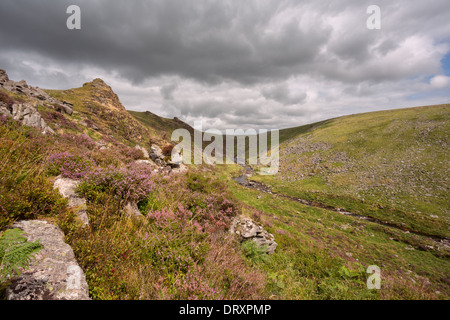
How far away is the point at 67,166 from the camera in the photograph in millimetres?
6176

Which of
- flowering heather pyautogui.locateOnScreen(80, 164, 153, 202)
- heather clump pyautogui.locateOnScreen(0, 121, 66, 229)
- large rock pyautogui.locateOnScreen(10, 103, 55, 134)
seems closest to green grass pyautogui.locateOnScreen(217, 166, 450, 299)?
flowering heather pyautogui.locateOnScreen(80, 164, 153, 202)

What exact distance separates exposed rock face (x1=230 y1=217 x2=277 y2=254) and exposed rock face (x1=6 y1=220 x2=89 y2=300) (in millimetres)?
7444

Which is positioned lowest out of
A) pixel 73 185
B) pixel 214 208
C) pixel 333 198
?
pixel 333 198

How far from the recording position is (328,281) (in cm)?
782

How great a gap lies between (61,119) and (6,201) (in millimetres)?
22207

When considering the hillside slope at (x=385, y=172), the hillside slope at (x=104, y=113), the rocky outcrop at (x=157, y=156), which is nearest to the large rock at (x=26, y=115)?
the rocky outcrop at (x=157, y=156)

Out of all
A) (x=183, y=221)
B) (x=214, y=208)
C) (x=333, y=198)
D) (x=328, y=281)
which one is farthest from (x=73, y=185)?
(x=333, y=198)

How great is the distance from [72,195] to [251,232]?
840 cm

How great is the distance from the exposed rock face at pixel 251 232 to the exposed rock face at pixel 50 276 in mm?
7444

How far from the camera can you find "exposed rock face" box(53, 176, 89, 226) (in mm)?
4535

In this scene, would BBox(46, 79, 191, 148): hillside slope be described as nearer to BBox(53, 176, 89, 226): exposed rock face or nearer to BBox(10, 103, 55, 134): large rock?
BBox(10, 103, 55, 134): large rock
